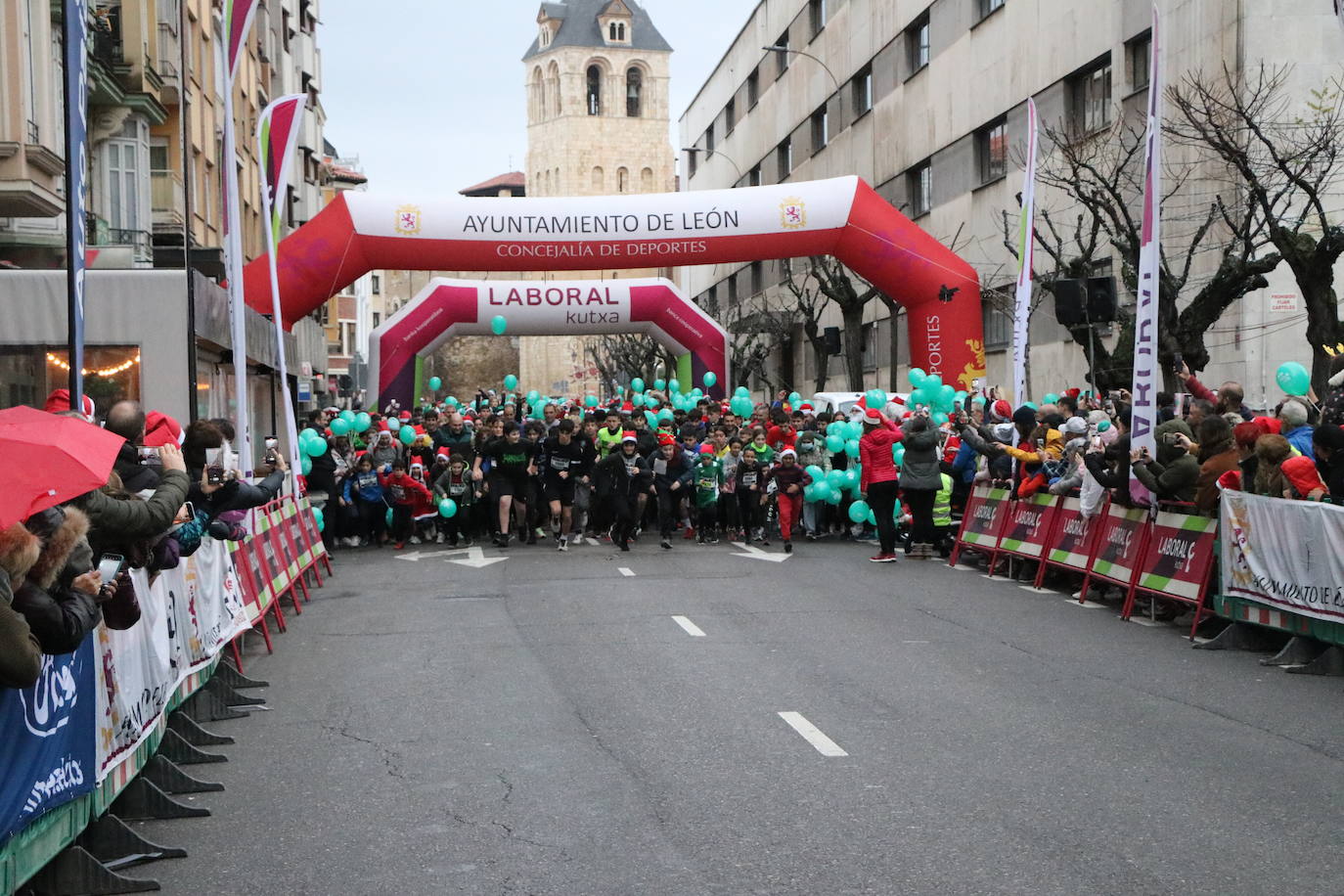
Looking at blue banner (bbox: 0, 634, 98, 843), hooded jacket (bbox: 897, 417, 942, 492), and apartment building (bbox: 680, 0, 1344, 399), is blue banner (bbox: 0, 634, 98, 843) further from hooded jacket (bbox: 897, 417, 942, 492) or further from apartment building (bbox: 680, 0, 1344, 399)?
apartment building (bbox: 680, 0, 1344, 399)

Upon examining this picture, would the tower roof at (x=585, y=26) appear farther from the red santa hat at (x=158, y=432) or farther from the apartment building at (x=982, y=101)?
the red santa hat at (x=158, y=432)

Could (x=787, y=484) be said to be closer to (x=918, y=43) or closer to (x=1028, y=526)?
(x=1028, y=526)

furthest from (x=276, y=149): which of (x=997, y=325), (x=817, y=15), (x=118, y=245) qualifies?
(x=817, y=15)

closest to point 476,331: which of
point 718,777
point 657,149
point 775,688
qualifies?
Result: point 775,688

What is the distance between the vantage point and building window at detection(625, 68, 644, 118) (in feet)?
429

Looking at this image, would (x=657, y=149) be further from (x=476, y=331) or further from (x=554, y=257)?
(x=554, y=257)

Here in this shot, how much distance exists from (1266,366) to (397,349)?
57.1 ft

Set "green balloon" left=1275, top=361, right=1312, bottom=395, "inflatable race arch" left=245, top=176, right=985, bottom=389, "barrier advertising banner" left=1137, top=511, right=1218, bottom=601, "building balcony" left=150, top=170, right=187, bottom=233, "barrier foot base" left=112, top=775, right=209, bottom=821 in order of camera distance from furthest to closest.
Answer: "building balcony" left=150, top=170, right=187, bottom=233 < "inflatable race arch" left=245, top=176, right=985, bottom=389 < "green balloon" left=1275, top=361, right=1312, bottom=395 < "barrier advertising banner" left=1137, top=511, right=1218, bottom=601 < "barrier foot base" left=112, top=775, right=209, bottom=821

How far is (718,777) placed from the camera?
23.8ft

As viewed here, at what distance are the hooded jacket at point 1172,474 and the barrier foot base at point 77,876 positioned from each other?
9053 millimetres

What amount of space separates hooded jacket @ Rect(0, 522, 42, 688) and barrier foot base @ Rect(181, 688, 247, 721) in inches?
173

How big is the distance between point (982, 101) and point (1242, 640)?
25.1 metres

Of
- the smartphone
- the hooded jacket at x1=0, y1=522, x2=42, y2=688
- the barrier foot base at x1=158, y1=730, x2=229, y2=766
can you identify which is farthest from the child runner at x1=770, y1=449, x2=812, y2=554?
the hooded jacket at x1=0, y1=522, x2=42, y2=688

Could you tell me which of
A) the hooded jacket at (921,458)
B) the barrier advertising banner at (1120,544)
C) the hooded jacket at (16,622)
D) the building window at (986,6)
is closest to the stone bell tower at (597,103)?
the building window at (986,6)
